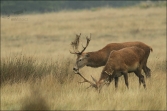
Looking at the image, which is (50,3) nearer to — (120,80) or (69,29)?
(69,29)

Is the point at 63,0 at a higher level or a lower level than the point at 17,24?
higher

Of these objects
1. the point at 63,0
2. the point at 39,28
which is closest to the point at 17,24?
the point at 39,28

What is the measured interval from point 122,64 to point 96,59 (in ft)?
4.94

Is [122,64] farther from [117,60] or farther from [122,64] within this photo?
[117,60]

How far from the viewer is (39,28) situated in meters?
37.8

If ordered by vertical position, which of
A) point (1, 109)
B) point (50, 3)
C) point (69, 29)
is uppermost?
point (50, 3)

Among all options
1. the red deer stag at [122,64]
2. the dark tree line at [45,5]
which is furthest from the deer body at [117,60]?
the dark tree line at [45,5]

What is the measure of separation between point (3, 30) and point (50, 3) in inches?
1468

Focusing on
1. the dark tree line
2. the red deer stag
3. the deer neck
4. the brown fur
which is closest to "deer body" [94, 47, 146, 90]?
the red deer stag

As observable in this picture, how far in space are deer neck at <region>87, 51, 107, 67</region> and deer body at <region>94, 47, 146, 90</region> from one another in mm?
1094

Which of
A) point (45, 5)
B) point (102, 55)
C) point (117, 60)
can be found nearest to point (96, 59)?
point (102, 55)

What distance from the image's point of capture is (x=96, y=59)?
13.0 metres

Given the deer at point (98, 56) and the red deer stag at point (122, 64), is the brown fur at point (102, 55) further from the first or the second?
the red deer stag at point (122, 64)

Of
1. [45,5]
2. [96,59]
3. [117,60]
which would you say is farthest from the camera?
[45,5]
